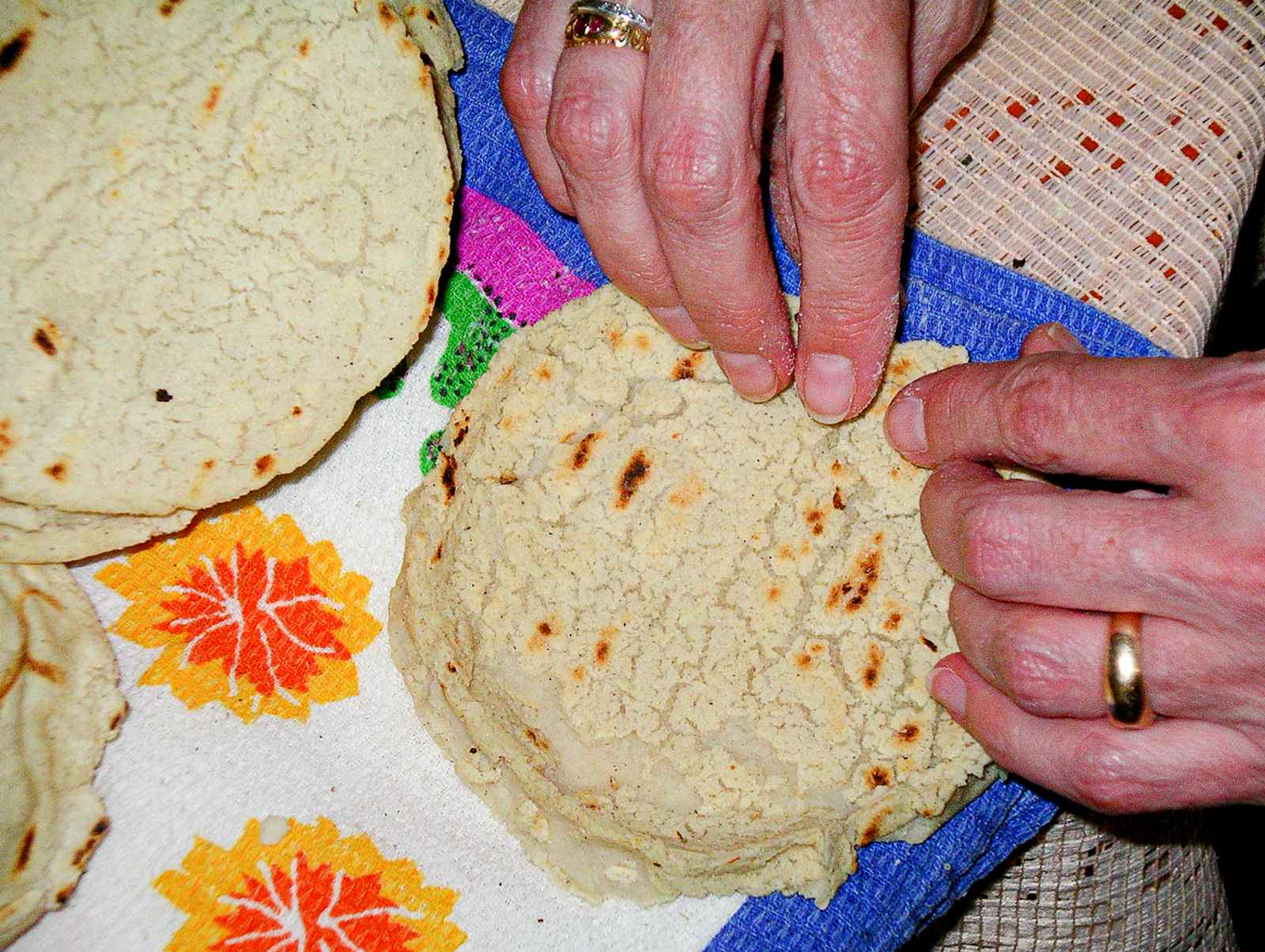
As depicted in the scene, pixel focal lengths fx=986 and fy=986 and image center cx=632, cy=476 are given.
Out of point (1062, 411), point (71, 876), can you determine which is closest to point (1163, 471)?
point (1062, 411)

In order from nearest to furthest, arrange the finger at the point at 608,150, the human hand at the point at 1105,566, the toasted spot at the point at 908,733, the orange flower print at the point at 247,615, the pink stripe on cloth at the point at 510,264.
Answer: the human hand at the point at 1105,566
the finger at the point at 608,150
the toasted spot at the point at 908,733
the orange flower print at the point at 247,615
the pink stripe on cloth at the point at 510,264

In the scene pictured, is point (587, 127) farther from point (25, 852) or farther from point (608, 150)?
point (25, 852)

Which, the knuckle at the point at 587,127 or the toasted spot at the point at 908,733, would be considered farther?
the toasted spot at the point at 908,733

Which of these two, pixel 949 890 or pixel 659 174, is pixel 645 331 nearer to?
pixel 659 174

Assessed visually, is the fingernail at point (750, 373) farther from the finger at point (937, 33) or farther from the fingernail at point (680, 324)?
the finger at point (937, 33)

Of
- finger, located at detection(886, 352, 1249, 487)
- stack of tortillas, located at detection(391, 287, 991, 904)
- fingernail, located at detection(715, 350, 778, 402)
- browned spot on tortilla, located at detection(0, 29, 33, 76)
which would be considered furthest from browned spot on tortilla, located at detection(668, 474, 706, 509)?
browned spot on tortilla, located at detection(0, 29, 33, 76)

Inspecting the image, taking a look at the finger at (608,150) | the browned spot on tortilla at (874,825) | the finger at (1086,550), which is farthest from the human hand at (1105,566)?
the finger at (608,150)
